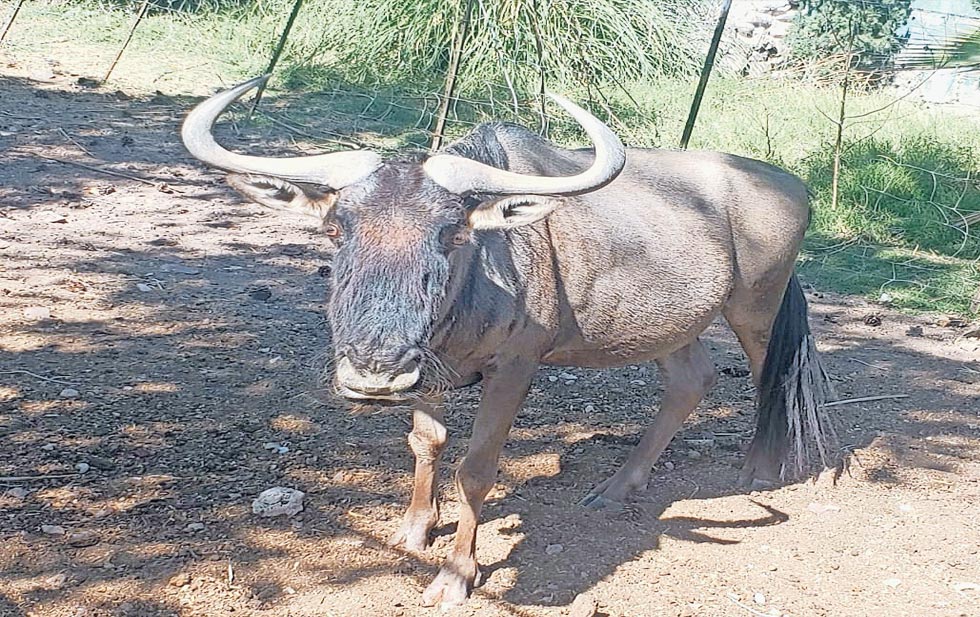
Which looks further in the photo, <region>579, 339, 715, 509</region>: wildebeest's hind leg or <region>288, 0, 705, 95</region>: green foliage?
<region>288, 0, 705, 95</region>: green foliage

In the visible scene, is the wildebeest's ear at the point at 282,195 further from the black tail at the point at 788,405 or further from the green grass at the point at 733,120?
the green grass at the point at 733,120

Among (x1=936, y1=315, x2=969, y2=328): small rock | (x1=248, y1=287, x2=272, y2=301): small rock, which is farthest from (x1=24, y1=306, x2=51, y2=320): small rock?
(x1=936, y1=315, x2=969, y2=328): small rock

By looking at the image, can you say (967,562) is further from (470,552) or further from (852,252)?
(852,252)

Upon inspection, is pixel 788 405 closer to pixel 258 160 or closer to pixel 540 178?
pixel 540 178

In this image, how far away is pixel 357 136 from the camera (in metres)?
11.4

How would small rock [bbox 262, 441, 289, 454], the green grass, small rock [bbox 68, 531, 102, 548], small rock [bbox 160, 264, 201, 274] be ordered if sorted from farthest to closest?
the green grass, small rock [bbox 160, 264, 201, 274], small rock [bbox 262, 441, 289, 454], small rock [bbox 68, 531, 102, 548]

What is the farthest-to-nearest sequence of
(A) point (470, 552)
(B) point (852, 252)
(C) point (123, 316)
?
(B) point (852, 252)
(C) point (123, 316)
(A) point (470, 552)

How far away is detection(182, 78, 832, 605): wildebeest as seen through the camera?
3.55 metres

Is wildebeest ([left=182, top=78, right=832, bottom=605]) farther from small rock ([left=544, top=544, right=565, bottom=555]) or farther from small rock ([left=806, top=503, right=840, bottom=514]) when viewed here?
small rock ([left=544, top=544, right=565, bottom=555])

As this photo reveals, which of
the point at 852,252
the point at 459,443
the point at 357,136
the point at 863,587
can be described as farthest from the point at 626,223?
the point at 357,136

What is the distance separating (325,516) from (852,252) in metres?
6.10

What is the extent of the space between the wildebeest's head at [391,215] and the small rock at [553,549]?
119 centimetres

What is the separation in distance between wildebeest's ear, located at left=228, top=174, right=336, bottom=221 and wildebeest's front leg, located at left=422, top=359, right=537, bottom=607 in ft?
3.02

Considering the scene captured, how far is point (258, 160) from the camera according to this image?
376 centimetres
